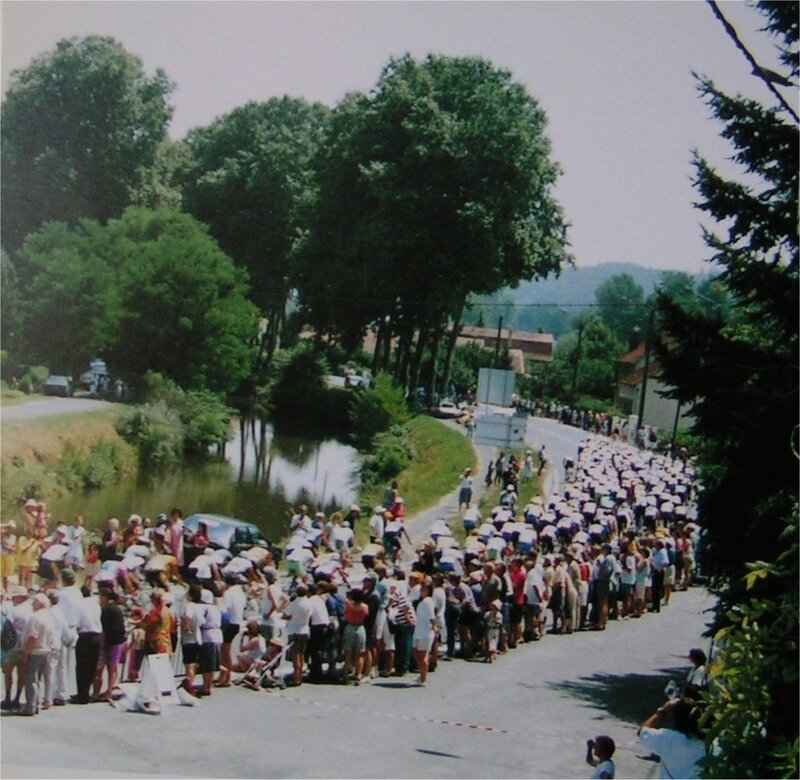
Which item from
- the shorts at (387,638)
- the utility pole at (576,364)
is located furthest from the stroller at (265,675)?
the utility pole at (576,364)

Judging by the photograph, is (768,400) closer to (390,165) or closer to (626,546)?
(390,165)

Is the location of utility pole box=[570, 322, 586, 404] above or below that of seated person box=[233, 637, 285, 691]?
above

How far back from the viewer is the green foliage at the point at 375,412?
25.9 ft

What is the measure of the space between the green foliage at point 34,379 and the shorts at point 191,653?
1585mm

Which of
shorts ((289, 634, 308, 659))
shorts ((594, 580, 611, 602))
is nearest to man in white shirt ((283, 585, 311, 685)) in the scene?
shorts ((289, 634, 308, 659))

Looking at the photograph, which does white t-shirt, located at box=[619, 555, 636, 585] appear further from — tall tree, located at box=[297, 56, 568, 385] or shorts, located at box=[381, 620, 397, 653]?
shorts, located at box=[381, 620, 397, 653]

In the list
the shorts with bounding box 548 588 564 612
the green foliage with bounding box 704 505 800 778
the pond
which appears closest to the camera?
the green foliage with bounding box 704 505 800 778

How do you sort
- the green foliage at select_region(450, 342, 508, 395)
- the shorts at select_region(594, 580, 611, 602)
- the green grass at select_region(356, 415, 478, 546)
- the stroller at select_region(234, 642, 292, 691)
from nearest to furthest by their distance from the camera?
the stroller at select_region(234, 642, 292, 691)
the green foliage at select_region(450, 342, 508, 395)
the green grass at select_region(356, 415, 478, 546)
the shorts at select_region(594, 580, 611, 602)

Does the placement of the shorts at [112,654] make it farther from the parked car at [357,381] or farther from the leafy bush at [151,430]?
the parked car at [357,381]

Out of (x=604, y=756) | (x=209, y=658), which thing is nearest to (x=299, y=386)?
(x=209, y=658)

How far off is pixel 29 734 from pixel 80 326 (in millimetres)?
2336

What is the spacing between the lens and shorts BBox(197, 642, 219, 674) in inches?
248

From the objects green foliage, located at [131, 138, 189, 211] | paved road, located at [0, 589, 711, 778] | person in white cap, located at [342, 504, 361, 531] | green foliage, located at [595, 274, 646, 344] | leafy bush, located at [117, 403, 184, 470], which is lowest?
paved road, located at [0, 589, 711, 778]

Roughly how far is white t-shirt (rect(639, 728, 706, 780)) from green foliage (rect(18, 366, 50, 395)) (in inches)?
142
